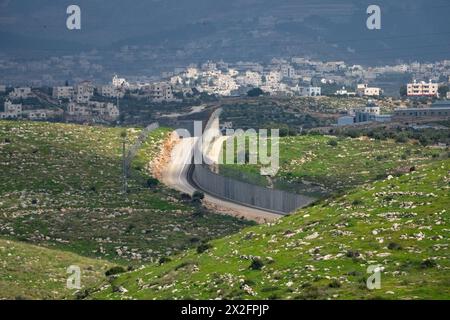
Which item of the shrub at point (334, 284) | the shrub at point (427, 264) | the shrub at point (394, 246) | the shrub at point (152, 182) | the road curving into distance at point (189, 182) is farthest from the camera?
the shrub at point (152, 182)

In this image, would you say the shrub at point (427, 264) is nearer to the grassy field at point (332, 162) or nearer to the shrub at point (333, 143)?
the grassy field at point (332, 162)

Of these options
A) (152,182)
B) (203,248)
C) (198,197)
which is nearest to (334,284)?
(203,248)

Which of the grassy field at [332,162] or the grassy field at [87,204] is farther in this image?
the grassy field at [332,162]

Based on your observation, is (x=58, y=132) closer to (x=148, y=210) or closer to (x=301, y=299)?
(x=148, y=210)

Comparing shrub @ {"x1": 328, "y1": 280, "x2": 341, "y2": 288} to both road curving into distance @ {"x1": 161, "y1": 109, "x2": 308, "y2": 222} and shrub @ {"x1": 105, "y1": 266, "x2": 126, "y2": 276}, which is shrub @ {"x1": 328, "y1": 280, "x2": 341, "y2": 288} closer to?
shrub @ {"x1": 105, "y1": 266, "x2": 126, "y2": 276}

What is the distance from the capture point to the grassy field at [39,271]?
76.5 meters

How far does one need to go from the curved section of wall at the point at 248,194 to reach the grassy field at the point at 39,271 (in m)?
22.7

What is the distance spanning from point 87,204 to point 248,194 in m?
12.4

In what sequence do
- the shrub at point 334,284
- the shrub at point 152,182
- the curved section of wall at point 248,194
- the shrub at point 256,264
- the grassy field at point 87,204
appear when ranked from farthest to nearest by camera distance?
the shrub at point 152,182
the curved section of wall at point 248,194
the grassy field at point 87,204
the shrub at point 256,264
the shrub at point 334,284

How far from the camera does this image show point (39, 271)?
81.5 m

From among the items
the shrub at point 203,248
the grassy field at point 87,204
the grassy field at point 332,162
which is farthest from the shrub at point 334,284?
the grassy field at point 332,162

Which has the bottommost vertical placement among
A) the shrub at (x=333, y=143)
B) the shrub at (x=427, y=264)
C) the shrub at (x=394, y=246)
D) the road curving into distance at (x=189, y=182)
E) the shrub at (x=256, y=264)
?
the road curving into distance at (x=189, y=182)

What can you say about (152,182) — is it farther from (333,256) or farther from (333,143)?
(333,256)

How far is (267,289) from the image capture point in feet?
203
